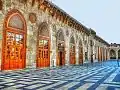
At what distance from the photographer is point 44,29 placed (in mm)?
16234

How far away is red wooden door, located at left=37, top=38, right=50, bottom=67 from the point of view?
15305 millimetres

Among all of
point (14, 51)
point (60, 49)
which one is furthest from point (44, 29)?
point (14, 51)

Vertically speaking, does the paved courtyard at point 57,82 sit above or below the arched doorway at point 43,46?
below

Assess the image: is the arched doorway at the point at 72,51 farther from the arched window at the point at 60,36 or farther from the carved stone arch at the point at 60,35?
the arched window at the point at 60,36

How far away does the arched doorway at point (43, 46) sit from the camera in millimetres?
15234

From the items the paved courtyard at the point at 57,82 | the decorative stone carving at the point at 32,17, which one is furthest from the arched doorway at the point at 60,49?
the paved courtyard at the point at 57,82

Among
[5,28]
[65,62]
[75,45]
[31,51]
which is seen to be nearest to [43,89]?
[5,28]

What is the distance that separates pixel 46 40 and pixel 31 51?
8.67 feet

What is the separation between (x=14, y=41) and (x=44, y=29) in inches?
169

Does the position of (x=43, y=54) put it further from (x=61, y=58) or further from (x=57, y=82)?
(x=57, y=82)

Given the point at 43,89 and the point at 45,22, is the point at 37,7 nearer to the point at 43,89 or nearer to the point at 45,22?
the point at 45,22

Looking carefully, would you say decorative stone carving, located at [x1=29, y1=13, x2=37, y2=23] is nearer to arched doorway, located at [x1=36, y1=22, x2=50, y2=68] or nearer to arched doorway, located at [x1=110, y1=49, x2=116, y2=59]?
arched doorway, located at [x1=36, y1=22, x2=50, y2=68]

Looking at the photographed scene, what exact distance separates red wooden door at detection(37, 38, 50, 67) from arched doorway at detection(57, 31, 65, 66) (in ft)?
8.47

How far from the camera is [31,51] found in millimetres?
14102
